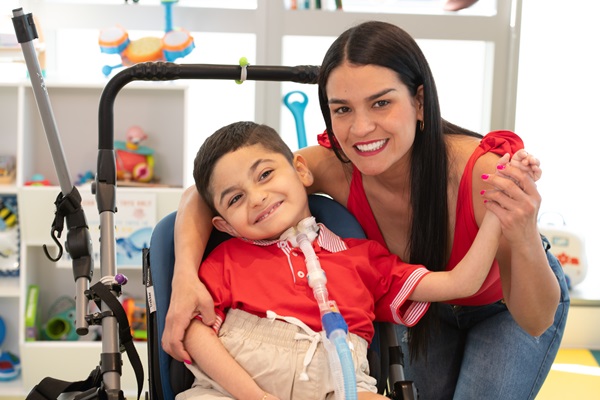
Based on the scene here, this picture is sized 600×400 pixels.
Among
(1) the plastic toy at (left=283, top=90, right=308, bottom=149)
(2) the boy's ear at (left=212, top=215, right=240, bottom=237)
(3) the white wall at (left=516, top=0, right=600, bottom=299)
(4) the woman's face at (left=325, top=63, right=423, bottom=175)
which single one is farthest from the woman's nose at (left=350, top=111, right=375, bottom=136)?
(3) the white wall at (left=516, top=0, right=600, bottom=299)

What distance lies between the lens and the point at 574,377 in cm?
330

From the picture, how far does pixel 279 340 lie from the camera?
4.77ft

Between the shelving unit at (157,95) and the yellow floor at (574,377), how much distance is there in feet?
3.54

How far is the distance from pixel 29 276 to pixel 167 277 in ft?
6.14

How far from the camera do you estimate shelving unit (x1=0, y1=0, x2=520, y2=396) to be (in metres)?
3.24

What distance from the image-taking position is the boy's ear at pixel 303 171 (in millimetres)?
1656

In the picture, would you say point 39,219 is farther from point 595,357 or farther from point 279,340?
point 595,357

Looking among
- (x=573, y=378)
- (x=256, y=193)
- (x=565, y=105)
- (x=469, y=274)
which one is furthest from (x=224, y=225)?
(x=565, y=105)

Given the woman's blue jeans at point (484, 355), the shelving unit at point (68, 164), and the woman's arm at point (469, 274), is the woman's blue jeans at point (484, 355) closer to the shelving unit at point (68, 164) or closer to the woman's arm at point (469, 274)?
the woman's arm at point (469, 274)

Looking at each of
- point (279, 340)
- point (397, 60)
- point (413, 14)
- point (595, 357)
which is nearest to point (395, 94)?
point (397, 60)

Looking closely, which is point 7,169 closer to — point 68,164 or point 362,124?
point 68,164

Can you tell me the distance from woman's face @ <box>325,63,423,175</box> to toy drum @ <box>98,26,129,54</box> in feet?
6.03

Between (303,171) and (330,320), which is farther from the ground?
(303,171)

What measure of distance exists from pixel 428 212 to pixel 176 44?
6.01 feet
